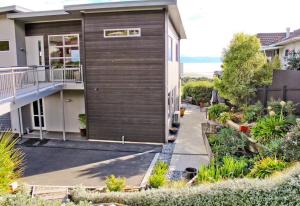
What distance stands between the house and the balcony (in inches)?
1.8

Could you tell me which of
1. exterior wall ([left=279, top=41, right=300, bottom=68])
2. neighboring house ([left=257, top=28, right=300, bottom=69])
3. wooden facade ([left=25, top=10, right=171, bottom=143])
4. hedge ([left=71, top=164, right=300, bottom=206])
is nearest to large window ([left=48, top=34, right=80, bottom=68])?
wooden facade ([left=25, top=10, right=171, bottom=143])

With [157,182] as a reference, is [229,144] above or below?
above

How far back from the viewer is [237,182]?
16.1ft

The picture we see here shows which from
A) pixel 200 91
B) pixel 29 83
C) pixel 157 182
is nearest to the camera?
pixel 157 182

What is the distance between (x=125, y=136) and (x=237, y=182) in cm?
787

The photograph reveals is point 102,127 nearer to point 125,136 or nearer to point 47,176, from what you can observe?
point 125,136

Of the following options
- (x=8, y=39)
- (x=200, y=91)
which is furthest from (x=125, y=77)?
(x=200, y=91)

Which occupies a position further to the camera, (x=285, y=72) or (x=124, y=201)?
(x=285, y=72)

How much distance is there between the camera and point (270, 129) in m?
8.69

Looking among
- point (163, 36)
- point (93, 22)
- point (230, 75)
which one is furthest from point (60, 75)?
point (230, 75)

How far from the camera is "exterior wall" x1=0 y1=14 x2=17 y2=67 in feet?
43.2

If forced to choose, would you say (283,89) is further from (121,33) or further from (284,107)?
(121,33)

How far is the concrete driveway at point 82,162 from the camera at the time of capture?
842 centimetres

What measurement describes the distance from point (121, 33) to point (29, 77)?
4.75 meters
